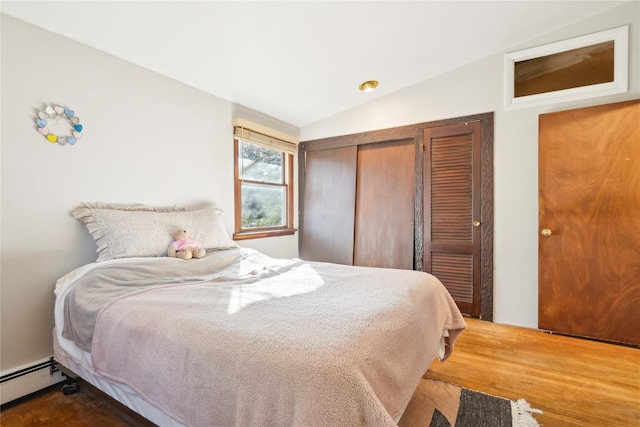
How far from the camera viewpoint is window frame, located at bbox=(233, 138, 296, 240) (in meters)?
3.17

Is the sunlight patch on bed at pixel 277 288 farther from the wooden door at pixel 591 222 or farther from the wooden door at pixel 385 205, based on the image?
the wooden door at pixel 591 222

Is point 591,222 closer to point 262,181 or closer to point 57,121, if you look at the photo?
point 262,181

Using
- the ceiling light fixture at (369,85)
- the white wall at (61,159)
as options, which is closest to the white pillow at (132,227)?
the white wall at (61,159)

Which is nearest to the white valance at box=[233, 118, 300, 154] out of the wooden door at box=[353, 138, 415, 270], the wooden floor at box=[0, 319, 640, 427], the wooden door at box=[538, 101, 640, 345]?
the wooden door at box=[353, 138, 415, 270]

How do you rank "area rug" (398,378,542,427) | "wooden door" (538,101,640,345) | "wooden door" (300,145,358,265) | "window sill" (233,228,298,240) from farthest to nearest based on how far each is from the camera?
"wooden door" (300,145,358,265) → "window sill" (233,228,298,240) → "wooden door" (538,101,640,345) → "area rug" (398,378,542,427)

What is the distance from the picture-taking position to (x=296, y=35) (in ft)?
7.25

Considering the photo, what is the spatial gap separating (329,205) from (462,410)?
8.66ft

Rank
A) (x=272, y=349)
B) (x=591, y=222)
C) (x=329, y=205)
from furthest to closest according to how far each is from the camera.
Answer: (x=329, y=205)
(x=591, y=222)
(x=272, y=349)

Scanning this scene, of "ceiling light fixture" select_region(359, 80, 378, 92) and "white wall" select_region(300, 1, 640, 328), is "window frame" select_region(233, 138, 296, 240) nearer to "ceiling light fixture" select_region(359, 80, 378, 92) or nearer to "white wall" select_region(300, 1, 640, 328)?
"ceiling light fixture" select_region(359, 80, 378, 92)

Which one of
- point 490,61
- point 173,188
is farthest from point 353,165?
point 173,188

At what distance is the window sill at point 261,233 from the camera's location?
315 centimetres

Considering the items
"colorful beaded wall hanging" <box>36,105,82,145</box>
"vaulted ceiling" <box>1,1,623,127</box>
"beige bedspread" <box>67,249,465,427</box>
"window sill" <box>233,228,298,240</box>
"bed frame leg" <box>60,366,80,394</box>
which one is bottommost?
"bed frame leg" <box>60,366,80,394</box>

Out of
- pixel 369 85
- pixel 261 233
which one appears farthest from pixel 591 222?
pixel 261 233

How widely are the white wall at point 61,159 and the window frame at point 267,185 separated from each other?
0.63 meters
